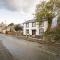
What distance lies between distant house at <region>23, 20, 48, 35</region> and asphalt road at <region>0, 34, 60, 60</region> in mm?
100

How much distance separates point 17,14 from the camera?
151 cm

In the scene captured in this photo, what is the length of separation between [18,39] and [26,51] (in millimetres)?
138

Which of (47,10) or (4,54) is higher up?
(47,10)

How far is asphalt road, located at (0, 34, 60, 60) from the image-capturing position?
4.62ft

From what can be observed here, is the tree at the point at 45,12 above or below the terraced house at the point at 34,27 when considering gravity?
above

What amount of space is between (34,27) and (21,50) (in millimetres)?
251

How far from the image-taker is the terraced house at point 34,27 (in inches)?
58.4

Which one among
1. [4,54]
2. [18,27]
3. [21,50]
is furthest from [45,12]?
[4,54]

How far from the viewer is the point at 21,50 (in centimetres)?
144

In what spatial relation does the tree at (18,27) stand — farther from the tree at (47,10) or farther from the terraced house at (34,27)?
the tree at (47,10)

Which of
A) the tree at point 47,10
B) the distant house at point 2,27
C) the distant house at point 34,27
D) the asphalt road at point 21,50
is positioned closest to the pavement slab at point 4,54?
the asphalt road at point 21,50

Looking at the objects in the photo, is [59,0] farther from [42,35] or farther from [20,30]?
[20,30]

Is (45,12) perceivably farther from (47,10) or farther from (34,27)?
(34,27)

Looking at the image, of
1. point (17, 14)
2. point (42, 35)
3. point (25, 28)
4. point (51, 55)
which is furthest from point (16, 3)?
point (51, 55)
